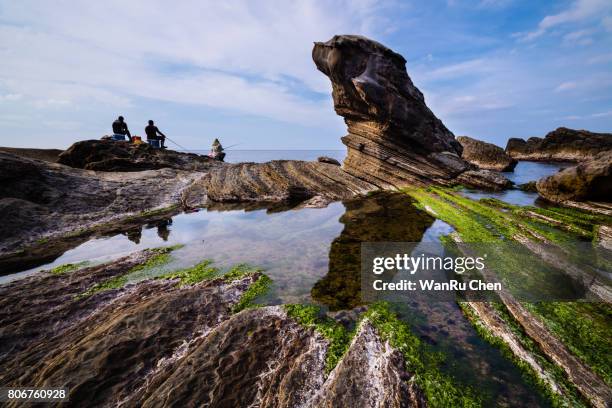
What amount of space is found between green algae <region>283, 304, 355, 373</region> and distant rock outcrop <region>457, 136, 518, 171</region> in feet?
194

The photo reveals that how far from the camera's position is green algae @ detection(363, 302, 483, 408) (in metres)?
5.48

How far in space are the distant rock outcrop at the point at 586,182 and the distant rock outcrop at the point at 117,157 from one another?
127ft

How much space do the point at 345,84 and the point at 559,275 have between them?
27.6 m

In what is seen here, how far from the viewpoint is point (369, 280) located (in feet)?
35.2

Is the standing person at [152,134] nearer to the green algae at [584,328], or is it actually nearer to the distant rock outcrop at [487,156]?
the green algae at [584,328]

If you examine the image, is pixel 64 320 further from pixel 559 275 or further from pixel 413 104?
pixel 413 104

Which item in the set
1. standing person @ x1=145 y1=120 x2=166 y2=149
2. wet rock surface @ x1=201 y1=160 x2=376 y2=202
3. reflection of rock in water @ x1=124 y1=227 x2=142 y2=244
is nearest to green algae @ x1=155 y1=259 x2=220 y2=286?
reflection of rock in water @ x1=124 y1=227 x2=142 y2=244

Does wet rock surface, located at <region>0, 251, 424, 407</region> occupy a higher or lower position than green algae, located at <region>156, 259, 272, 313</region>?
higher

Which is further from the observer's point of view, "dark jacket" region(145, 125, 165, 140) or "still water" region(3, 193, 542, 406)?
"dark jacket" region(145, 125, 165, 140)

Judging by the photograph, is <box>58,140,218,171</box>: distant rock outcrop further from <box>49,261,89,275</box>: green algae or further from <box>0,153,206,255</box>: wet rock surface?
<box>49,261,89,275</box>: green algae

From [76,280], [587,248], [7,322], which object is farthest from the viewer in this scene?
[587,248]

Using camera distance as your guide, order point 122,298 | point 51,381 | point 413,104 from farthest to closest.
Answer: point 413,104, point 122,298, point 51,381

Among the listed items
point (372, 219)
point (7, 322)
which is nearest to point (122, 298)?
point (7, 322)

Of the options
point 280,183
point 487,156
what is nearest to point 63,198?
point 280,183
